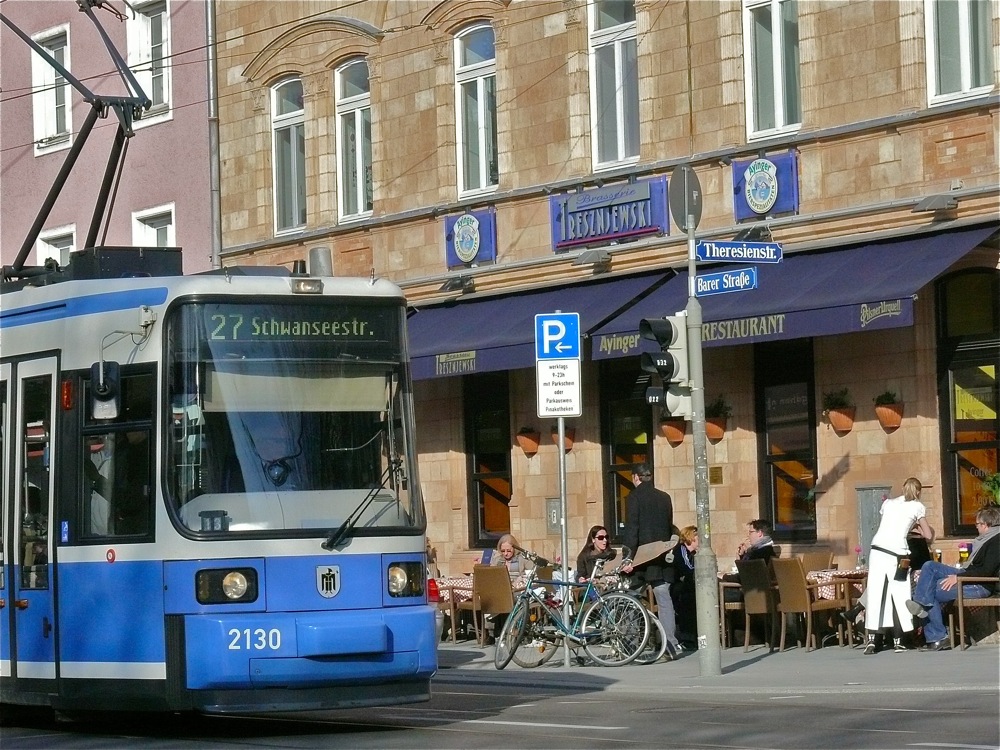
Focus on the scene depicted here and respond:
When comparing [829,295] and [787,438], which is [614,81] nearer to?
[787,438]

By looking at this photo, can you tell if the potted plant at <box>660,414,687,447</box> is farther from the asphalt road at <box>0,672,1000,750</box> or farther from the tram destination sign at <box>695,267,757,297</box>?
the asphalt road at <box>0,672,1000,750</box>

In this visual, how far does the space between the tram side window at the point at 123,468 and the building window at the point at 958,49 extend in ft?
37.1

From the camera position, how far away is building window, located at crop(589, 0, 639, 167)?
25.2m

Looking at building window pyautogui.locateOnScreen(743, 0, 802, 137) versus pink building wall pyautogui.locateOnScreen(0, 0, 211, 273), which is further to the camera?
pink building wall pyautogui.locateOnScreen(0, 0, 211, 273)

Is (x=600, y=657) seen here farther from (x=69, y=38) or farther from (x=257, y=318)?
(x=69, y=38)

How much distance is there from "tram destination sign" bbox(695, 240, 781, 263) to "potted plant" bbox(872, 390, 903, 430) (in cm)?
445

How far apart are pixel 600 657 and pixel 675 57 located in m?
8.40

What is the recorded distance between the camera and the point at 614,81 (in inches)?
1005

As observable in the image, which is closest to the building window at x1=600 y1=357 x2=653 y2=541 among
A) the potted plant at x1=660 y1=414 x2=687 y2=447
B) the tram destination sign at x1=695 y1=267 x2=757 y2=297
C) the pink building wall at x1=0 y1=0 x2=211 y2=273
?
the potted plant at x1=660 y1=414 x2=687 y2=447

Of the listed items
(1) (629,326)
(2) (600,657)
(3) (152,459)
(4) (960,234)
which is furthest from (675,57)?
(3) (152,459)

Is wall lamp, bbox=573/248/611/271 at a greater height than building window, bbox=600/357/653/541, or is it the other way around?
wall lamp, bbox=573/248/611/271

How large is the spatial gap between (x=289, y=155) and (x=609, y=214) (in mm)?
7415

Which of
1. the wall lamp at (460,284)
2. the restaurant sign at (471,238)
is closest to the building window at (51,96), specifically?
the restaurant sign at (471,238)

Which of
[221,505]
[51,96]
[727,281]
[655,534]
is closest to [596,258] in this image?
[655,534]
